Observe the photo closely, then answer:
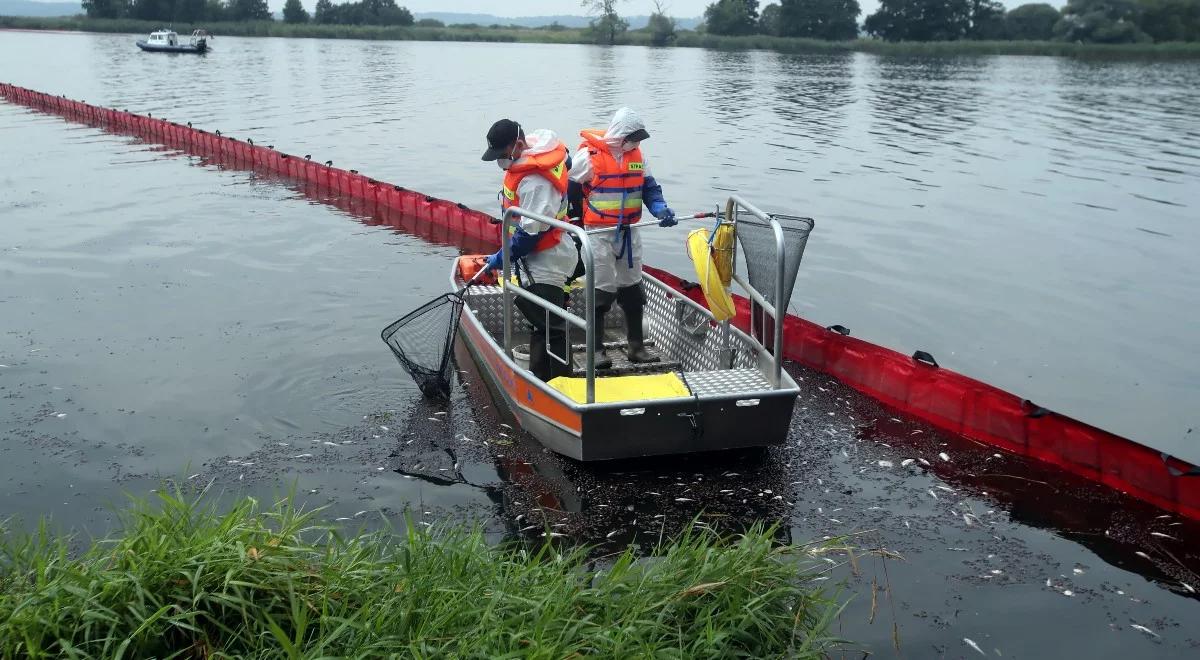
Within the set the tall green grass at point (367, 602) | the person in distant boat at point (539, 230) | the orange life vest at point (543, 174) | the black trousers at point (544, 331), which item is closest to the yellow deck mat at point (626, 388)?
the person in distant boat at point (539, 230)

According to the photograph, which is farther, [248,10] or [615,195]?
[248,10]

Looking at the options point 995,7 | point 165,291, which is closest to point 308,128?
point 165,291

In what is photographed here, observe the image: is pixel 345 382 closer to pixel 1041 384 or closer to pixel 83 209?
pixel 1041 384

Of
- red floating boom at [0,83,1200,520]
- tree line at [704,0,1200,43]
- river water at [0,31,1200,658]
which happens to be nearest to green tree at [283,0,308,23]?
tree line at [704,0,1200,43]

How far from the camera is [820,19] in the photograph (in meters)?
104

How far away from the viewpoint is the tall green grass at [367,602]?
15.4ft

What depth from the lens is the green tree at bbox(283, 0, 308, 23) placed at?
5108 inches

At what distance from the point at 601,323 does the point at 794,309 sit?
15.6 ft

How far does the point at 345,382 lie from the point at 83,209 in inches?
452

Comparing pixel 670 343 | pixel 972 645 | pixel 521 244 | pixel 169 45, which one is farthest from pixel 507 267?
pixel 169 45

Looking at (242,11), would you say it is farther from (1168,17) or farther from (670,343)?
(670,343)

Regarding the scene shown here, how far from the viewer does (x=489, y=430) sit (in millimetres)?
8867

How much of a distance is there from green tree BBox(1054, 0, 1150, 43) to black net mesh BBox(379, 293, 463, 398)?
84.4 metres

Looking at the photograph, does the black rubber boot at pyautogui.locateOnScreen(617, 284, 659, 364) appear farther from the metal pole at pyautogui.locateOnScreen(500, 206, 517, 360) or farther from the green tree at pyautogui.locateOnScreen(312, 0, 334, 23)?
the green tree at pyautogui.locateOnScreen(312, 0, 334, 23)
